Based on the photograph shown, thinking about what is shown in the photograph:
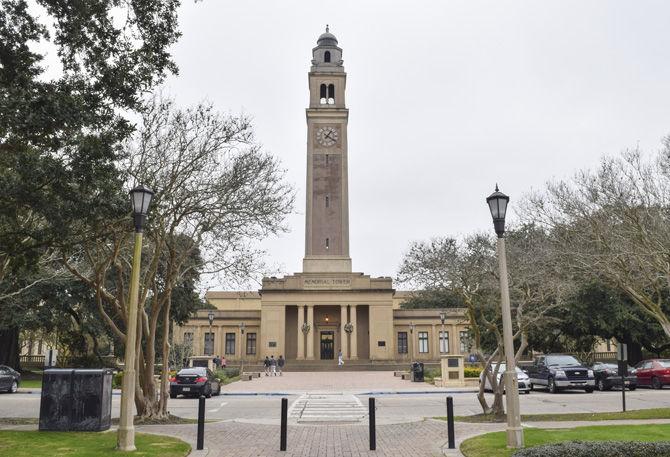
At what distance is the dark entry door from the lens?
217ft

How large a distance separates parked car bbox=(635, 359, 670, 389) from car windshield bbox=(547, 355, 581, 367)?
445cm

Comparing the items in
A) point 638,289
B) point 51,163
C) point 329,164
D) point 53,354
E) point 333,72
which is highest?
point 333,72

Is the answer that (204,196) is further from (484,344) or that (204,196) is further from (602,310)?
(484,344)

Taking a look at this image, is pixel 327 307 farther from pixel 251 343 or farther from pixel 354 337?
pixel 251 343

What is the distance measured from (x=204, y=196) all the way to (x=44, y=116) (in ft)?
22.2

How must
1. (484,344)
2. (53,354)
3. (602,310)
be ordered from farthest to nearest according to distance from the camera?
1. (484,344)
2. (602,310)
3. (53,354)

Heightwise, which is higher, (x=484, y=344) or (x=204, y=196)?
(x=204, y=196)

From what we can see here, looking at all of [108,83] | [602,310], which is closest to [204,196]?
[108,83]

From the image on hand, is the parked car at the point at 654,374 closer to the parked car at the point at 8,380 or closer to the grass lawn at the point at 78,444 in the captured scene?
the grass lawn at the point at 78,444

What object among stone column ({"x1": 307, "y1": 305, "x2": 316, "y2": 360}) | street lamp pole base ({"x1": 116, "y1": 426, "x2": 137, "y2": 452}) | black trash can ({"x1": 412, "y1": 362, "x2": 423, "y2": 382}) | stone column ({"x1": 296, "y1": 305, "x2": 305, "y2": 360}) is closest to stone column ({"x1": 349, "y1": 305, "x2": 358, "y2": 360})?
stone column ({"x1": 307, "y1": 305, "x2": 316, "y2": 360})

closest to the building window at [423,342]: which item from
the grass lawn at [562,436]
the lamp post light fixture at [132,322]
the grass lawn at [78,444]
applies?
the grass lawn at [562,436]

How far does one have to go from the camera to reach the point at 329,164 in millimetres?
65312

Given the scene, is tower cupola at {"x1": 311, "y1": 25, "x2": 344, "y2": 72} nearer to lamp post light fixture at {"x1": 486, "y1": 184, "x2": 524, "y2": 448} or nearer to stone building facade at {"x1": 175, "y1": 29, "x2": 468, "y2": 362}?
stone building facade at {"x1": 175, "y1": 29, "x2": 468, "y2": 362}

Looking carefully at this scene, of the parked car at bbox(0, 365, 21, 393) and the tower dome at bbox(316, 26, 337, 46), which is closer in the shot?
the parked car at bbox(0, 365, 21, 393)
